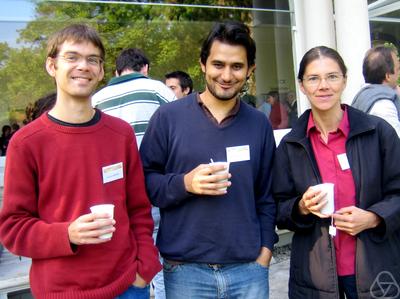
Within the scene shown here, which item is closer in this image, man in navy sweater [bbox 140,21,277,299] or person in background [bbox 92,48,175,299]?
man in navy sweater [bbox 140,21,277,299]

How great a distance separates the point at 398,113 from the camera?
3396 millimetres

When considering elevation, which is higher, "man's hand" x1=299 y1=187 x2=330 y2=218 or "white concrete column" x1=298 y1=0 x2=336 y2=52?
"white concrete column" x1=298 y1=0 x2=336 y2=52

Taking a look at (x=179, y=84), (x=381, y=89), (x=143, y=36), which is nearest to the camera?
(x=381, y=89)

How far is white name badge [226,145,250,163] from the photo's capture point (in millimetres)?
2180

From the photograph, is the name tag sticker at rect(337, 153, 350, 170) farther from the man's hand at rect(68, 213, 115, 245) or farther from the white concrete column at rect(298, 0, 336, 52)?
the white concrete column at rect(298, 0, 336, 52)

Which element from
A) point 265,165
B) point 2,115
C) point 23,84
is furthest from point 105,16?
point 265,165

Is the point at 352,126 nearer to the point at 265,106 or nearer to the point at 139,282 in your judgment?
the point at 139,282

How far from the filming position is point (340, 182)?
7.09 ft

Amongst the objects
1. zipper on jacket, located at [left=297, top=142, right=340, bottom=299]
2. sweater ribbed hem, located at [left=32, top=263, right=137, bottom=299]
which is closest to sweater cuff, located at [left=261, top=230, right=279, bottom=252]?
zipper on jacket, located at [left=297, top=142, right=340, bottom=299]

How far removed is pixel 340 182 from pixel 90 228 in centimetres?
124

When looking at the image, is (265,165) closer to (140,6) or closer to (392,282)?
(392,282)

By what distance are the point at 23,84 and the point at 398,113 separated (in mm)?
6201

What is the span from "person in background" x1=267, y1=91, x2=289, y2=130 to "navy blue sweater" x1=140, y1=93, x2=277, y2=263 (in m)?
7.53

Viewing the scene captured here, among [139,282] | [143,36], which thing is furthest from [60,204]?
[143,36]
